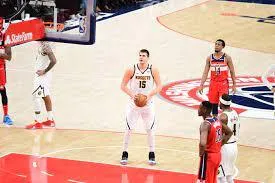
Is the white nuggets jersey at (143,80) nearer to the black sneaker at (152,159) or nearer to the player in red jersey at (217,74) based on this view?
the black sneaker at (152,159)

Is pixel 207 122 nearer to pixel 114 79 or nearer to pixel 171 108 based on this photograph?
pixel 171 108

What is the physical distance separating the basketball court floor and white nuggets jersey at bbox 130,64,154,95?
1.28m

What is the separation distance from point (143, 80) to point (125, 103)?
4.54 meters

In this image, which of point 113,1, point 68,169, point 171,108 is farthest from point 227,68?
point 113,1

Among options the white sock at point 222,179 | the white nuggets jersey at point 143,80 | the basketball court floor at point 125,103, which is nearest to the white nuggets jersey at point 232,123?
the white sock at point 222,179

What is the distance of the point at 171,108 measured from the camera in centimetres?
1741

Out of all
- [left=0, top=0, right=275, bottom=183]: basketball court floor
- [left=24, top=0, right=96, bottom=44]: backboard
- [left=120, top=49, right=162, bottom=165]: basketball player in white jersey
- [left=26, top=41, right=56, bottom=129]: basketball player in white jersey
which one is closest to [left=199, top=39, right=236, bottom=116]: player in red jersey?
[left=0, top=0, right=275, bottom=183]: basketball court floor

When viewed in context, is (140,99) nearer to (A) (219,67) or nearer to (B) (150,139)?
(B) (150,139)

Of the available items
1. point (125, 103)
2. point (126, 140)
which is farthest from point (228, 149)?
point (125, 103)

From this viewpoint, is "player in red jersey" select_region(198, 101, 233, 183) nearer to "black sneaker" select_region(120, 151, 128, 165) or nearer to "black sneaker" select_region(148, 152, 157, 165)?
"black sneaker" select_region(148, 152, 157, 165)

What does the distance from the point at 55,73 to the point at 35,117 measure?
4916 millimetres

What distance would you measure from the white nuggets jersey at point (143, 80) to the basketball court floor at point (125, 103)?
128 cm

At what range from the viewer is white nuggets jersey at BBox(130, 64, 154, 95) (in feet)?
43.8

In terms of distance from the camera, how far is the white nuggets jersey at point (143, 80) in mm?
13336
